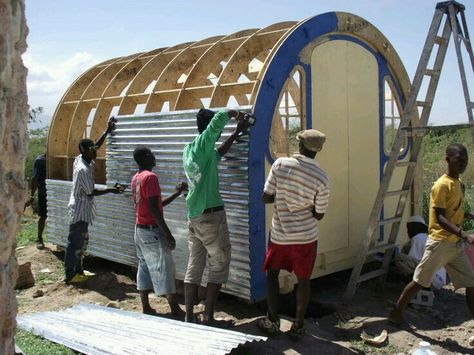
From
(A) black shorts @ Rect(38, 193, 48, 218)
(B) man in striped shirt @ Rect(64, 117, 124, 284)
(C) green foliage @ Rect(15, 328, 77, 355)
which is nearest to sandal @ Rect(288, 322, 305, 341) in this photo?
(C) green foliage @ Rect(15, 328, 77, 355)

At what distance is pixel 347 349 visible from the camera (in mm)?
4867

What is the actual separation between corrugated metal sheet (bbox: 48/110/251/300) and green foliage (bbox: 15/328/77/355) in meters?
1.86

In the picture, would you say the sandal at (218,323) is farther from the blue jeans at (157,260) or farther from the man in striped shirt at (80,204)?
the man in striped shirt at (80,204)

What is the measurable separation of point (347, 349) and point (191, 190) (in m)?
2.13

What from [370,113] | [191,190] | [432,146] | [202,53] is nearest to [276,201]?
[191,190]

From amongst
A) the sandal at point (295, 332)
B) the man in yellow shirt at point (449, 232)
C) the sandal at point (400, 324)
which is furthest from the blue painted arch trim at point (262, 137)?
the man in yellow shirt at point (449, 232)

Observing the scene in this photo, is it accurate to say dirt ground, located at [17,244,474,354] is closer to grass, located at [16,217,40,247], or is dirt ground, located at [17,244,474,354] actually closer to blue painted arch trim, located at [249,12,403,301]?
blue painted arch trim, located at [249,12,403,301]

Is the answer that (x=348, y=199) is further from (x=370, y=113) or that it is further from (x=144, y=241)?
(x=144, y=241)

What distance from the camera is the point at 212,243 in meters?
5.10

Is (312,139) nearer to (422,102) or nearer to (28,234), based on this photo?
(422,102)

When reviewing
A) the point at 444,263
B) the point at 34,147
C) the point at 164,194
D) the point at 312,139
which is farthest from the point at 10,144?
the point at 34,147

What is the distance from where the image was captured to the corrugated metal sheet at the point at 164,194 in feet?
18.1

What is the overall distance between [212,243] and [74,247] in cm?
298

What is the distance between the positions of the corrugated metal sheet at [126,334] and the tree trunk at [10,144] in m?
2.22
